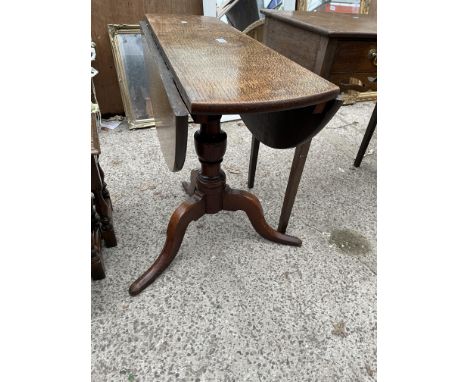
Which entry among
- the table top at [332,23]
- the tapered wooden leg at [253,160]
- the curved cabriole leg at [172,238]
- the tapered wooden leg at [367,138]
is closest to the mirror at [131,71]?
the tapered wooden leg at [253,160]

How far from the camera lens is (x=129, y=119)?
97.9 inches

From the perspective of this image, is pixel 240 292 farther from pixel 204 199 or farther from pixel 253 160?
pixel 253 160

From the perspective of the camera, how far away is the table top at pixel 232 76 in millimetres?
723

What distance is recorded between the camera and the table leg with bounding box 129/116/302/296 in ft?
3.92

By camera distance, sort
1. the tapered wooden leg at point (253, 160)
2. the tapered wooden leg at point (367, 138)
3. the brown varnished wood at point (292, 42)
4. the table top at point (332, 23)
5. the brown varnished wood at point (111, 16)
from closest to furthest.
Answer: the table top at point (332, 23) → the brown varnished wood at point (292, 42) → the tapered wooden leg at point (253, 160) → the tapered wooden leg at point (367, 138) → the brown varnished wood at point (111, 16)

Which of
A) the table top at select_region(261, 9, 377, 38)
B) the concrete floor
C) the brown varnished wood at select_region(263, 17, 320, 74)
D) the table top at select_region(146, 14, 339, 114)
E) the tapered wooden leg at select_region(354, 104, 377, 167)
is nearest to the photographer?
the table top at select_region(146, 14, 339, 114)

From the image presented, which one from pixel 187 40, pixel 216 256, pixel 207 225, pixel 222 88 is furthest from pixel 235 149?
pixel 222 88

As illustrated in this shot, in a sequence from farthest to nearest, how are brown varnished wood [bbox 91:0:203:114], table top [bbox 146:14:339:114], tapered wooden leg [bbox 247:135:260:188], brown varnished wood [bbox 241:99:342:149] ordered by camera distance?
brown varnished wood [bbox 91:0:203:114] → tapered wooden leg [bbox 247:135:260:188] → brown varnished wood [bbox 241:99:342:149] → table top [bbox 146:14:339:114]

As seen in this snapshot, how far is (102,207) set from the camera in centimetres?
132

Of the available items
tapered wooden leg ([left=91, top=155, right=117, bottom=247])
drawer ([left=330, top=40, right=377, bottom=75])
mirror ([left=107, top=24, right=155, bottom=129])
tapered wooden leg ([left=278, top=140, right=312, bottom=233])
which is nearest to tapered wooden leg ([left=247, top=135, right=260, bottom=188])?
tapered wooden leg ([left=278, top=140, right=312, bottom=233])

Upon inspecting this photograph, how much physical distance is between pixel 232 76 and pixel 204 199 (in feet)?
1.96

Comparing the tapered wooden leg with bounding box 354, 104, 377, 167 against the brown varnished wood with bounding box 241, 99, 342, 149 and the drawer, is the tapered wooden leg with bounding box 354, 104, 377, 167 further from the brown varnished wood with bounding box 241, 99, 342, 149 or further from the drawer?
the brown varnished wood with bounding box 241, 99, 342, 149

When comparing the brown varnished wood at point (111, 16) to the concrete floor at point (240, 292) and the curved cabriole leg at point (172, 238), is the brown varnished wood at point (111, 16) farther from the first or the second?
the curved cabriole leg at point (172, 238)

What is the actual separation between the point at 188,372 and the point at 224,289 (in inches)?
13.8
